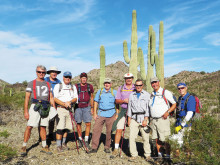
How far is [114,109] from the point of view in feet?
16.9

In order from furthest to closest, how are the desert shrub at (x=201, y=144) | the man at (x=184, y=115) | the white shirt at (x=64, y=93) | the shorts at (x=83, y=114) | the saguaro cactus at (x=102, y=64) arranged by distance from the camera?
the saguaro cactus at (x=102, y=64), the shorts at (x=83, y=114), the white shirt at (x=64, y=93), the man at (x=184, y=115), the desert shrub at (x=201, y=144)

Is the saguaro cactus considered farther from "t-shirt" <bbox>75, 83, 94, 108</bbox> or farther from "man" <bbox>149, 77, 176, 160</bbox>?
"man" <bbox>149, 77, 176, 160</bbox>

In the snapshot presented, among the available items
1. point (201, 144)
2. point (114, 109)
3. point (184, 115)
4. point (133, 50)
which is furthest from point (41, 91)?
point (133, 50)

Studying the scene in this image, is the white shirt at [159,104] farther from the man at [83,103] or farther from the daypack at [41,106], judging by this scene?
the daypack at [41,106]

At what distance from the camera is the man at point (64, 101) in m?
4.85

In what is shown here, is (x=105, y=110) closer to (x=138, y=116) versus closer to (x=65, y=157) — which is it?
(x=138, y=116)

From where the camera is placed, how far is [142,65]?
1523 cm

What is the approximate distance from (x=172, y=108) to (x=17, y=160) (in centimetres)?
366

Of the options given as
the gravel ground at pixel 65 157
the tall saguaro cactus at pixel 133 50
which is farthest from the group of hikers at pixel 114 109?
the tall saguaro cactus at pixel 133 50

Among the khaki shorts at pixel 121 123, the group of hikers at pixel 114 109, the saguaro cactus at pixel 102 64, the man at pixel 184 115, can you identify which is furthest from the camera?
the saguaro cactus at pixel 102 64

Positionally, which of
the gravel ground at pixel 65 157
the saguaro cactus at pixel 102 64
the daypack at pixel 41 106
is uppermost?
the saguaro cactus at pixel 102 64

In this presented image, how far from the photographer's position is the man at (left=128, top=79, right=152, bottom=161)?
4492 mm

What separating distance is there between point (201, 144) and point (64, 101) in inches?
131

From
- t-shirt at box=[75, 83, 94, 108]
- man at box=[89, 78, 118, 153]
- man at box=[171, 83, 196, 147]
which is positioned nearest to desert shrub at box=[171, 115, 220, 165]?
man at box=[171, 83, 196, 147]
